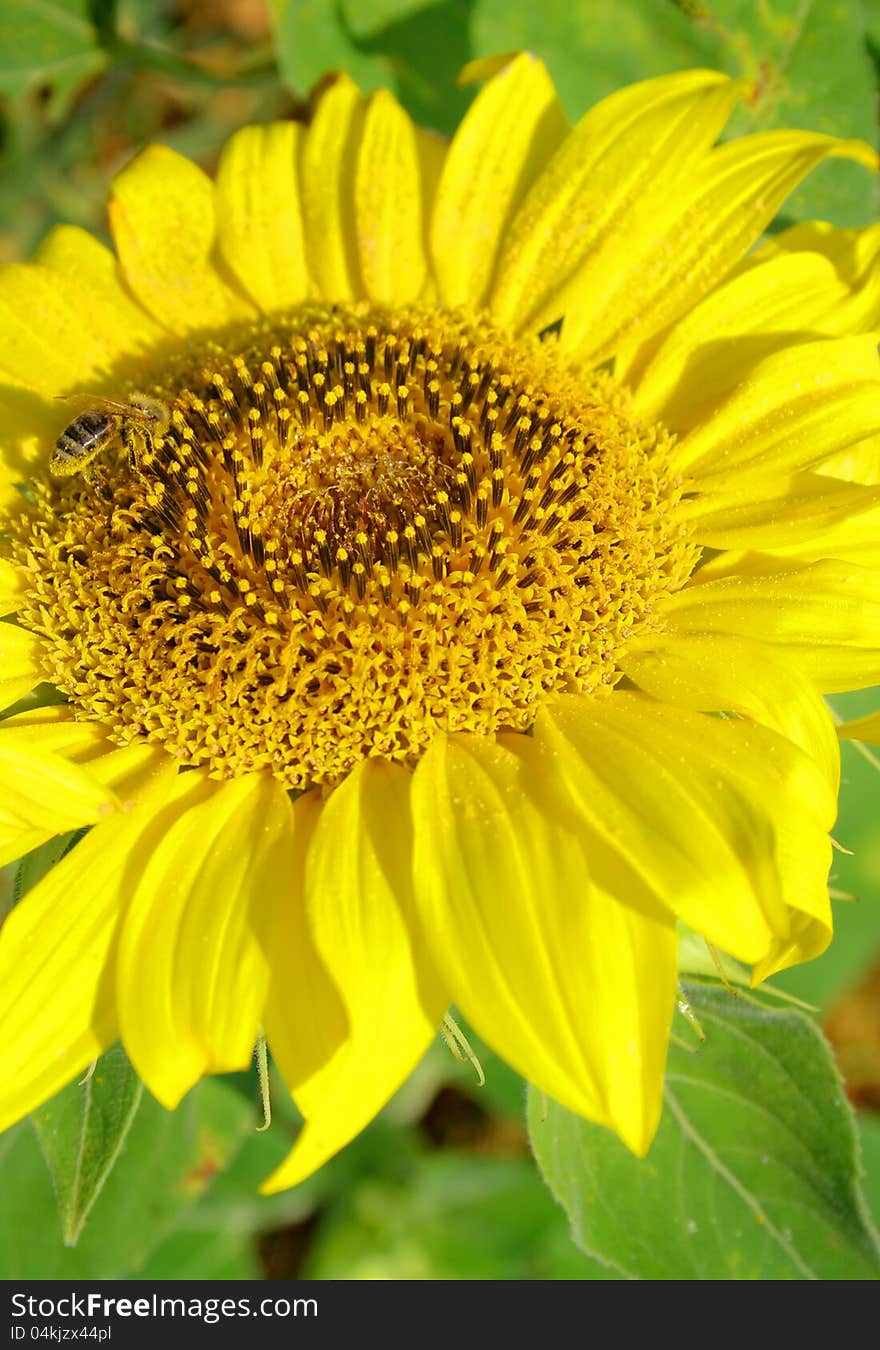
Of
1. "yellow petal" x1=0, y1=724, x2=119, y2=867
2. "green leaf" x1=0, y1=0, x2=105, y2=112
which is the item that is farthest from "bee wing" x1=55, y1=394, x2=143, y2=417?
"green leaf" x1=0, y1=0, x2=105, y2=112

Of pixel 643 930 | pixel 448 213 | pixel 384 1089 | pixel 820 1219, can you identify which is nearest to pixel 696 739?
pixel 643 930

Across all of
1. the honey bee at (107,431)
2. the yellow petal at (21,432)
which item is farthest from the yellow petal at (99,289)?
the honey bee at (107,431)

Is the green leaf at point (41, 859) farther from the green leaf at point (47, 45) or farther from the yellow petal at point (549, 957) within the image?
the green leaf at point (47, 45)

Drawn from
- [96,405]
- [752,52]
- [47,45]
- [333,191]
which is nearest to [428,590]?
[96,405]

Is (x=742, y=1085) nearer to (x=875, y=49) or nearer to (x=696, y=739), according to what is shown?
(x=696, y=739)

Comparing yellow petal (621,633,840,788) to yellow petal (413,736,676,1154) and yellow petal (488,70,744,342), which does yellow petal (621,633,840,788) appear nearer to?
yellow petal (413,736,676,1154)

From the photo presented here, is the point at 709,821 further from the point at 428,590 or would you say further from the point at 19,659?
the point at 19,659

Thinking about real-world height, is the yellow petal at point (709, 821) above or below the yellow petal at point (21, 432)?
below
